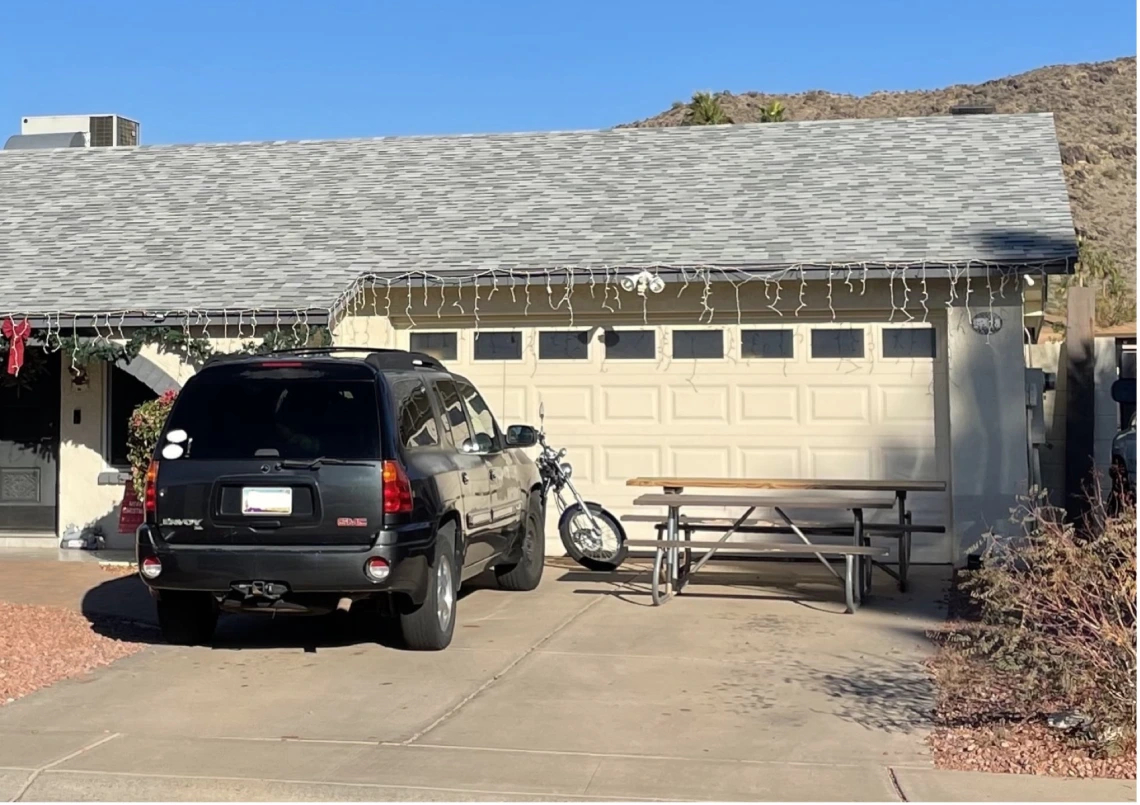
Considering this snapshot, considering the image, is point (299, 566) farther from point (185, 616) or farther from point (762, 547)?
point (762, 547)

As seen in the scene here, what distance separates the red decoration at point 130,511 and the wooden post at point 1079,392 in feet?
29.7

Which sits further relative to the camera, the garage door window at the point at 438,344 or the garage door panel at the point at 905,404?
the garage door window at the point at 438,344

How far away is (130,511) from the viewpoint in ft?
43.3

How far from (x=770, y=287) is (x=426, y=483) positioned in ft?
18.5

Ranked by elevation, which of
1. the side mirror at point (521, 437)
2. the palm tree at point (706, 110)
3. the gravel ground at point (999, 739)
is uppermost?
the palm tree at point (706, 110)

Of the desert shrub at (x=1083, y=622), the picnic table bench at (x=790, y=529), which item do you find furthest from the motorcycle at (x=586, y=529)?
the desert shrub at (x=1083, y=622)

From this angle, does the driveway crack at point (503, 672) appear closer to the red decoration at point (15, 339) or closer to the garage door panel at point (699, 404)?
the garage door panel at point (699, 404)

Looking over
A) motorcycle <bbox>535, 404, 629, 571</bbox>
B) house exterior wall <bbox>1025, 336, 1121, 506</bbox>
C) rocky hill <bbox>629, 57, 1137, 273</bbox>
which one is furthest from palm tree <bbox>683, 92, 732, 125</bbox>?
motorcycle <bbox>535, 404, 629, 571</bbox>

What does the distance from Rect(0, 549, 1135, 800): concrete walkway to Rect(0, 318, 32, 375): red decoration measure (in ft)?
10.4

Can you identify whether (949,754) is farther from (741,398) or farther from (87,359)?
(87,359)

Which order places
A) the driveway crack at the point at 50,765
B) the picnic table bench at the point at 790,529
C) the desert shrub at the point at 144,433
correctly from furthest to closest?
the desert shrub at the point at 144,433
the picnic table bench at the point at 790,529
the driveway crack at the point at 50,765

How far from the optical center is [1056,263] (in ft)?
39.9

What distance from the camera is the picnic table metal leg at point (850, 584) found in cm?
1034

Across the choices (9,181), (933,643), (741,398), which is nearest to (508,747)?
(933,643)
